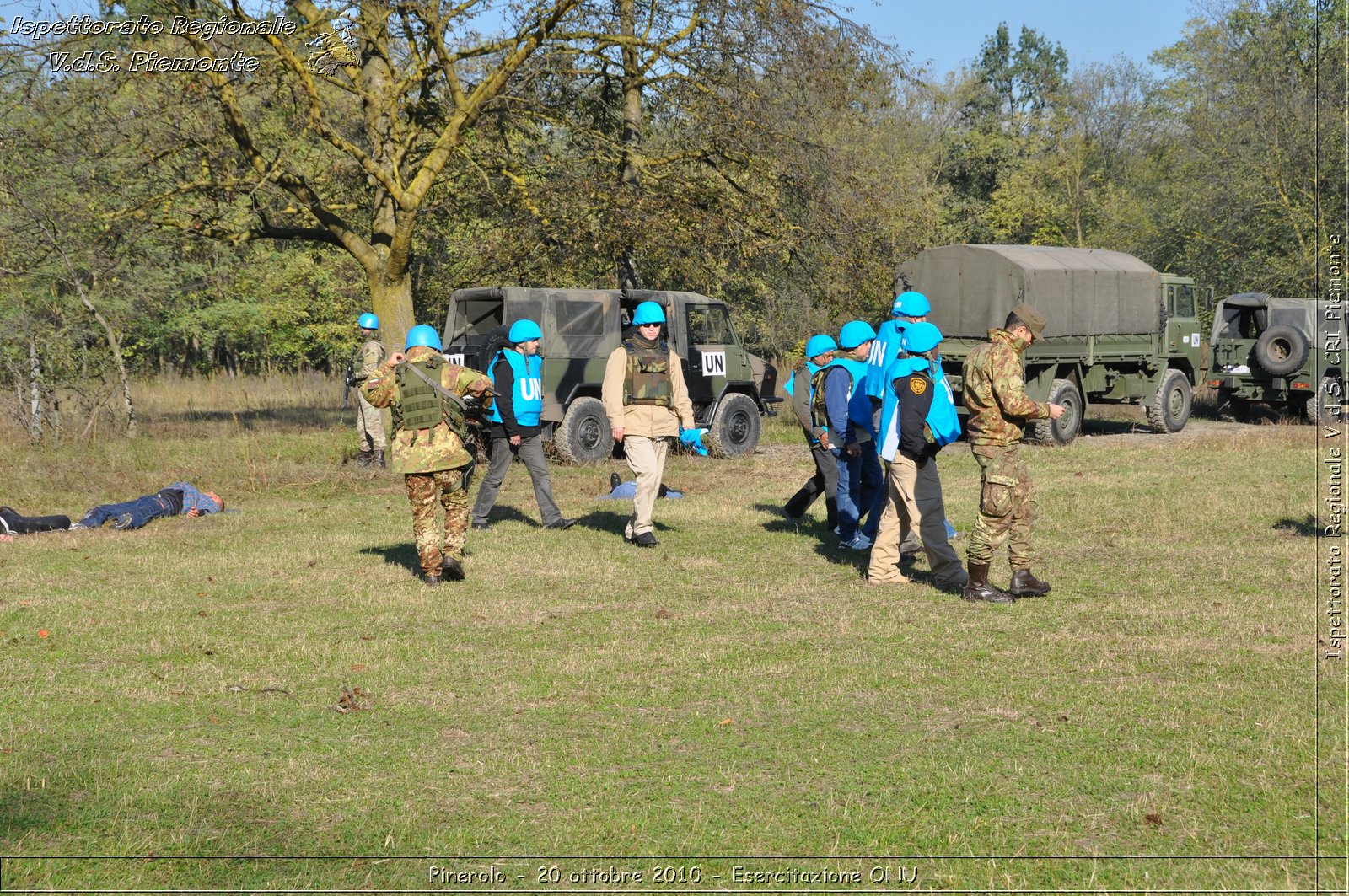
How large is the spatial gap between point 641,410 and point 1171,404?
47.1 ft

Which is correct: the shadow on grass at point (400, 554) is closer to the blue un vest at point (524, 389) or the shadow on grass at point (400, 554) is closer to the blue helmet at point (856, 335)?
the blue un vest at point (524, 389)

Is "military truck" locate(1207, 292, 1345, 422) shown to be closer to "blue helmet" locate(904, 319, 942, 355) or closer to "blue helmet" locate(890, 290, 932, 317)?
"blue helmet" locate(890, 290, 932, 317)

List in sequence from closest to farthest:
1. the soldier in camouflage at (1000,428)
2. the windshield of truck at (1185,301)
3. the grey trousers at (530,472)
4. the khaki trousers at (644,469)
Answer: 1. the soldier in camouflage at (1000,428)
2. the khaki trousers at (644,469)
3. the grey trousers at (530,472)
4. the windshield of truck at (1185,301)

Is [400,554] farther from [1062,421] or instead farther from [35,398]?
[1062,421]

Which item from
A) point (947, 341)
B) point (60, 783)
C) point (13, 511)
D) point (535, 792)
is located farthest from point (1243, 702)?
point (947, 341)

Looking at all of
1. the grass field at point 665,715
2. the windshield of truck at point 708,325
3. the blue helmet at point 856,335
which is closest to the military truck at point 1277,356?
the windshield of truck at point 708,325

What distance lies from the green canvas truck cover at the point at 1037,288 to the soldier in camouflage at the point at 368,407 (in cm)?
906

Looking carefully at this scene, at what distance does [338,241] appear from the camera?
19.8 meters

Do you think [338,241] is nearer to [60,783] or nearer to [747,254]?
[747,254]

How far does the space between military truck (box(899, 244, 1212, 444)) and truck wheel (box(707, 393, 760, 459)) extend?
3320 millimetres

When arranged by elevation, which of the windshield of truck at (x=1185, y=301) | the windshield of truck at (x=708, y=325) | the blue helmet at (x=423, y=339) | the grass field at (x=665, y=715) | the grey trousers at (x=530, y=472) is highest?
the windshield of truck at (x=1185, y=301)

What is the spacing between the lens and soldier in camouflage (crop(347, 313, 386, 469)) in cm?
1644

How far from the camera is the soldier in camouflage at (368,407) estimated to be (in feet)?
53.9

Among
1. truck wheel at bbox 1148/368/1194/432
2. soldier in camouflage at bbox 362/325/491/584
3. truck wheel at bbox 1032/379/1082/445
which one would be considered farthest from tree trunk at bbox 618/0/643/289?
soldier in camouflage at bbox 362/325/491/584
